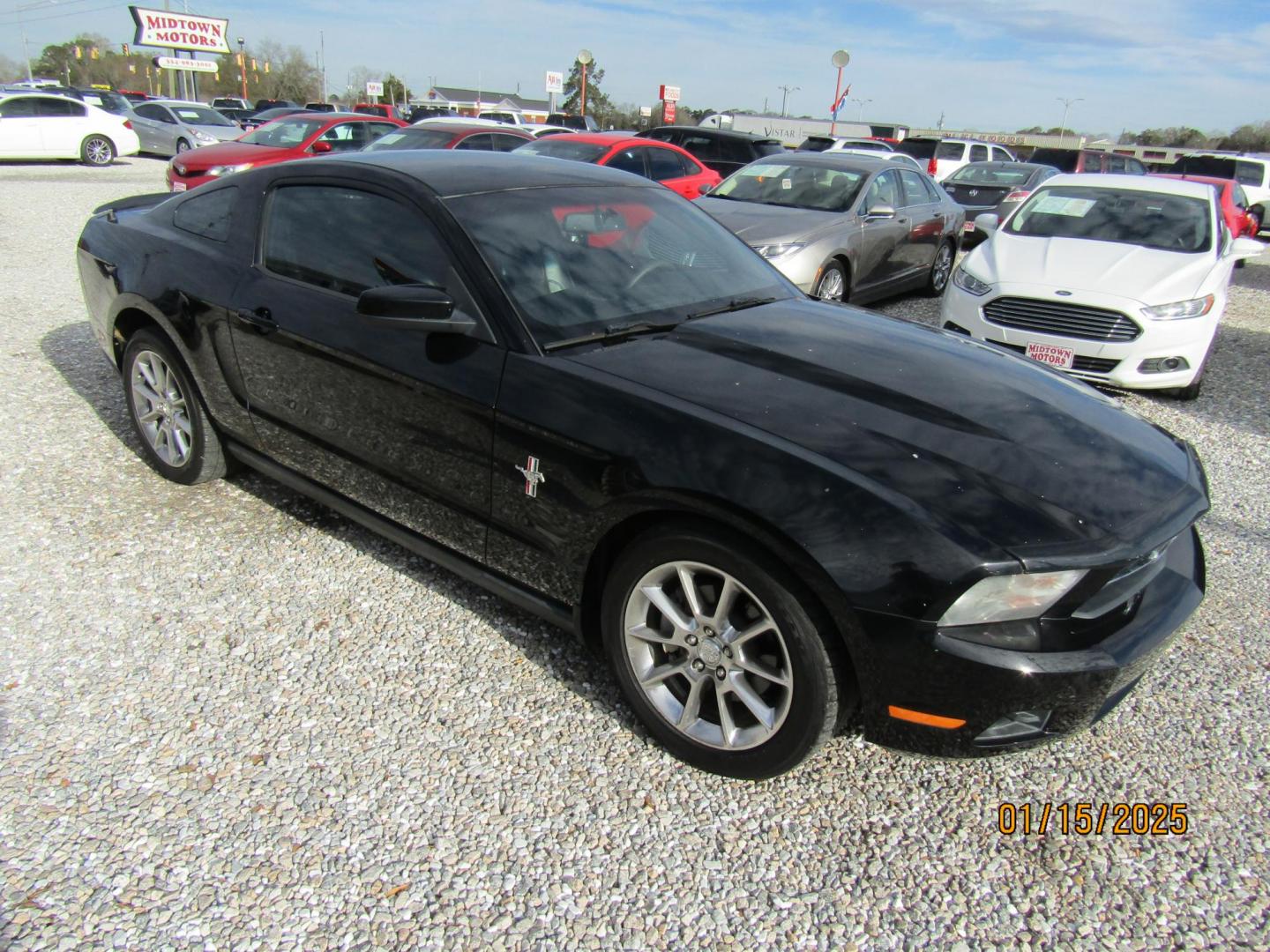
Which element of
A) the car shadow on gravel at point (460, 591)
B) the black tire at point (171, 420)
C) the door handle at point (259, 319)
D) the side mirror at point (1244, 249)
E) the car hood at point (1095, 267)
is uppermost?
the side mirror at point (1244, 249)

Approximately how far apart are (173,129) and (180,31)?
108 feet

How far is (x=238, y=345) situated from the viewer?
11.2 ft

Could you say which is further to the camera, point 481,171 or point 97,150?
point 97,150

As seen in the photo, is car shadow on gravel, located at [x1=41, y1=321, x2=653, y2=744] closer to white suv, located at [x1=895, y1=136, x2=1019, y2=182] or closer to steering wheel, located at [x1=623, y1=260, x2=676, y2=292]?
steering wheel, located at [x1=623, y1=260, x2=676, y2=292]

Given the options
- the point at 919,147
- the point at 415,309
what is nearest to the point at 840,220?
the point at 415,309

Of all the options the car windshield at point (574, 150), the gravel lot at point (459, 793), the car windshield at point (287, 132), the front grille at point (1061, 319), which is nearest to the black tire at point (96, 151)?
the car windshield at point (287, 132)

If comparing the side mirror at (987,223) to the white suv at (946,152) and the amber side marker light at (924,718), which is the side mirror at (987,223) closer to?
the amber side marker light at (924,718)

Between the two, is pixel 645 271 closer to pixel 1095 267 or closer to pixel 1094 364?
pixel 1094 364

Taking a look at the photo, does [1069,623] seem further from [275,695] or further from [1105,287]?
[1105,287]

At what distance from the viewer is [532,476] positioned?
256 cm

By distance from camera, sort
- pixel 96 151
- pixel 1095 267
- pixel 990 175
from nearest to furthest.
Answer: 1. pixel 1095 267
2. pixel 990 175
3. pixel 96 151

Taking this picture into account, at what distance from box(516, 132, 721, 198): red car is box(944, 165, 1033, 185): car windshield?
4.70m

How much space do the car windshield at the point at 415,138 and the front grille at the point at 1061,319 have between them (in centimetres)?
822
